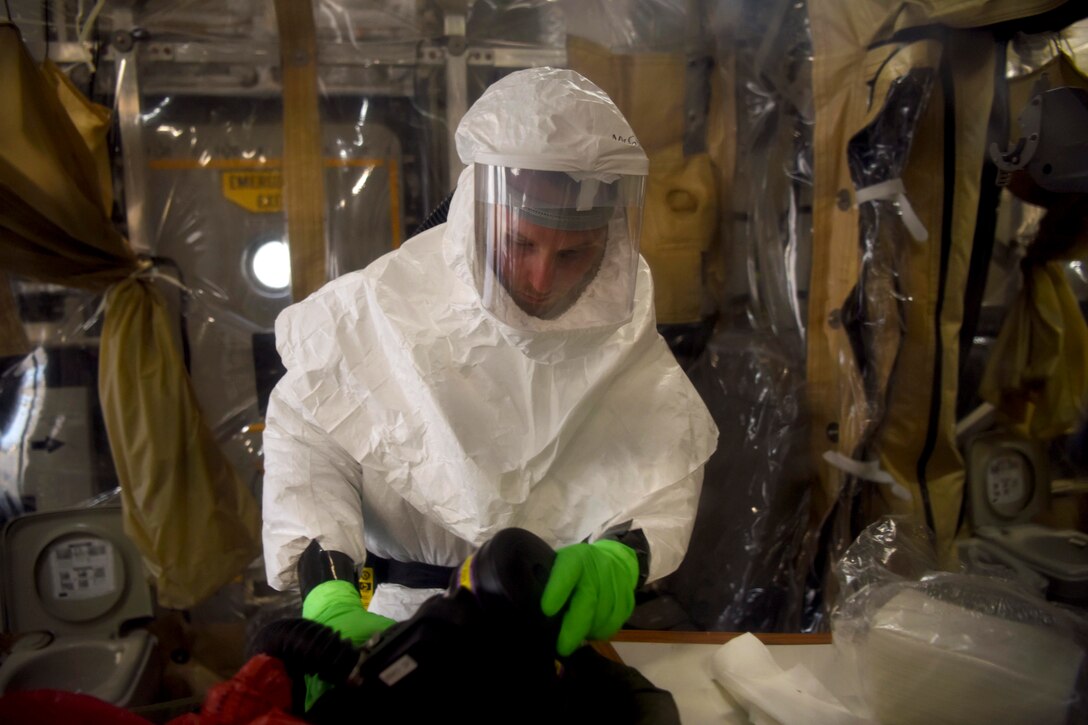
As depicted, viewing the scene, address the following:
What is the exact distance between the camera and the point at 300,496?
96 cm

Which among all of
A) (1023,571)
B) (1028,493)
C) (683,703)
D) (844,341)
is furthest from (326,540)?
(1028,493)

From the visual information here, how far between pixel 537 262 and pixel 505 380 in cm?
18

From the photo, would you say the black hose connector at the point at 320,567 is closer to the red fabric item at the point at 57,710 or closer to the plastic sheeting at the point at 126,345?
the red fabric item at the point at 57,710

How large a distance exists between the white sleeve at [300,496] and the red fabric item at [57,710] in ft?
1.18

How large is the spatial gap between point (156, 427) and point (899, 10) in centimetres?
187

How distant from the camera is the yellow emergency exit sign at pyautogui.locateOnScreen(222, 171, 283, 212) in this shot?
1914 millimetres

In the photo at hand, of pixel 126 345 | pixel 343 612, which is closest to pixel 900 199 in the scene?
pixel 343 612

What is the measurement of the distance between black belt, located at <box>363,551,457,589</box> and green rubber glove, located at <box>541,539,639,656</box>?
12.0 inches

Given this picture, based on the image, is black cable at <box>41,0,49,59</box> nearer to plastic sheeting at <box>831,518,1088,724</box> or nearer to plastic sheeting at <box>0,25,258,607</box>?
plastic sheeting at <box>0,25,258,607</box>

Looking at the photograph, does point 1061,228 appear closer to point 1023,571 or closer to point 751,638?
point 1023,571

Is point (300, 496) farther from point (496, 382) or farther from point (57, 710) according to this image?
point (57, 710)

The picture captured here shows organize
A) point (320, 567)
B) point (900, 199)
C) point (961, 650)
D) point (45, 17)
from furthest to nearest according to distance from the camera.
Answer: point (45, 17)
point (900, 199)
point (320, 567)
point (961, 650)

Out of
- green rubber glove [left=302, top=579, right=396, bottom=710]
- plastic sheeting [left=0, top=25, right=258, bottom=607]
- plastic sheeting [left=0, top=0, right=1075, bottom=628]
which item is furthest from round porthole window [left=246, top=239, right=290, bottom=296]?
green rubber glove [left=302, top=579, right=396, bottom=710]

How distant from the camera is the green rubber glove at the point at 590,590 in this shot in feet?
2.56
